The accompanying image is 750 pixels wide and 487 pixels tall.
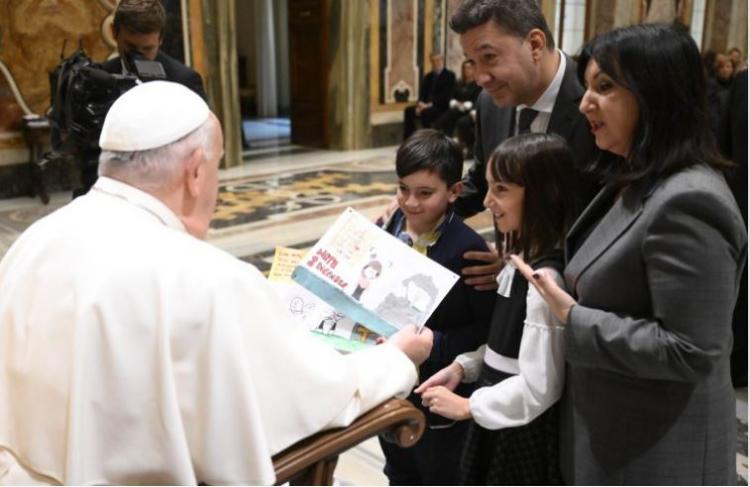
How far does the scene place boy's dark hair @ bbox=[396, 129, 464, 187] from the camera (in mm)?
2189

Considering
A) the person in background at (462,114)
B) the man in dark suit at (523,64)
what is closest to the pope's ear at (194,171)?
the man in dark suit at (523,64)

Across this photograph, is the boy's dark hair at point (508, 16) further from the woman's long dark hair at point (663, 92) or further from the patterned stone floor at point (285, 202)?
the patterned stone floor at point (285, 202)

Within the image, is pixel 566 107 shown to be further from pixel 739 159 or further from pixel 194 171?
pixel 739 159

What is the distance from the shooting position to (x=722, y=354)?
149cm

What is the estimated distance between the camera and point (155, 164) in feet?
4.99

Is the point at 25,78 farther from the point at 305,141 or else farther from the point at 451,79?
the point at 451,79

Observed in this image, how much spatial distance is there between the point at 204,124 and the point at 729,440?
53.2 inches

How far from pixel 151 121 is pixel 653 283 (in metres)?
1.07

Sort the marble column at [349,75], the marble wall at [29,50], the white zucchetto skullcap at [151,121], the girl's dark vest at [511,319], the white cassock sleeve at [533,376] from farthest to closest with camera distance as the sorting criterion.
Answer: the marble column at [349,75] < the marble wall at [29,50] < the girl's dark vest at [511,319] < the white cassock sleeve at [533,376] < the white zucchetto skullcap at [151,121]

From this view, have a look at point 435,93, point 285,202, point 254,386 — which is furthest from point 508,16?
point 435,93

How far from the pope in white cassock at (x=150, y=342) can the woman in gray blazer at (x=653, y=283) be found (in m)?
0.56

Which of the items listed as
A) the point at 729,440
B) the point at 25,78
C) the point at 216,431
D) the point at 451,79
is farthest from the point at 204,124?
the point at 451,79

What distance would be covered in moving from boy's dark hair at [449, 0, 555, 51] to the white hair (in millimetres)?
1218

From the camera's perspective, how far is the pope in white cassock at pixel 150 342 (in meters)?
1.39
